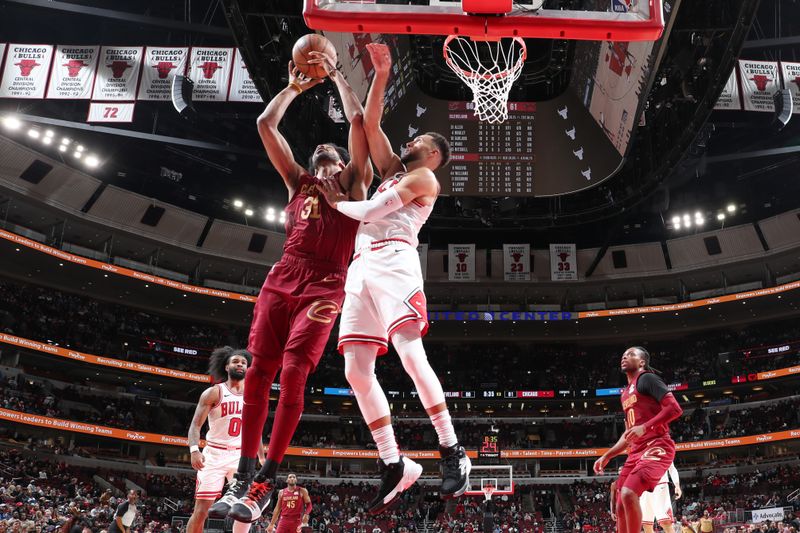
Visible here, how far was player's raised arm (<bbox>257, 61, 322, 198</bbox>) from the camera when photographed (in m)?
4.58

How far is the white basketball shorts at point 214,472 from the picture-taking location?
6754 mm

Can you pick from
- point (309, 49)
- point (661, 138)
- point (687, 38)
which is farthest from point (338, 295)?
point (661, 138)

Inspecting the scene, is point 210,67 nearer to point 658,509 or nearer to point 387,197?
point 658,509

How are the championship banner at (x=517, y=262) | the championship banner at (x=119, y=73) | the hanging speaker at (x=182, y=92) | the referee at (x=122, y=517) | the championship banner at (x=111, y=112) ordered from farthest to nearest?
the championship banner at (x=517, y=262)
the championship banner at (x=111, y=112)
the championship banner at (x=119, y=73)
the hanging speaker at (x=182, y=92)
the referee at (x=122, y=517)

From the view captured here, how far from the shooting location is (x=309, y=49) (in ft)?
14.7

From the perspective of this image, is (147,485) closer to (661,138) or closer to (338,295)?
(661,138)

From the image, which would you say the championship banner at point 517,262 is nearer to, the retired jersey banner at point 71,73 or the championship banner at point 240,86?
the championship banner at point 240,86

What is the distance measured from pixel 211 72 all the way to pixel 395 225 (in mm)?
14925

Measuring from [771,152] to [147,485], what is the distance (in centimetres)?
2767

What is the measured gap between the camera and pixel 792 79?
17.5m

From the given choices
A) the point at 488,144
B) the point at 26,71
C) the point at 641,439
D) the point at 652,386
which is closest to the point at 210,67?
the point at 26,71

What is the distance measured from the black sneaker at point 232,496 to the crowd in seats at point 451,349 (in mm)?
27652

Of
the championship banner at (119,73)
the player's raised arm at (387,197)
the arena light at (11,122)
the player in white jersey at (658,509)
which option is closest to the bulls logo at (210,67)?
the championship banner at (119,73)

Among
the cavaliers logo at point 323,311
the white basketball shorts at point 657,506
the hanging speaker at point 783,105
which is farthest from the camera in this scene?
the hanging speaker at point 783,105
